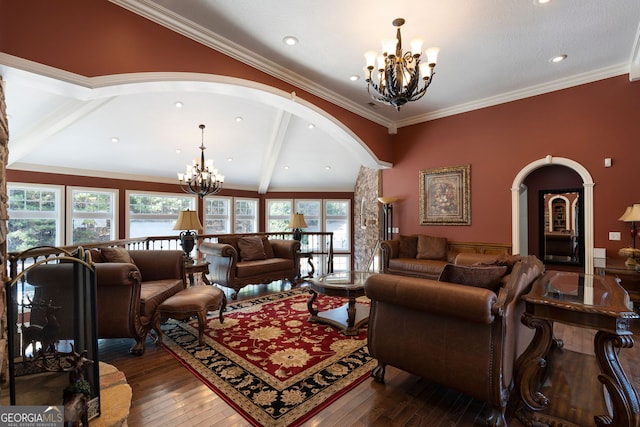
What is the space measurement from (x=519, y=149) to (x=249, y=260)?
504 centimetres

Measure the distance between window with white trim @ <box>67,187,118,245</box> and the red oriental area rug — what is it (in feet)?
15.3

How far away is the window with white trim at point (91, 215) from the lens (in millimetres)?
6512

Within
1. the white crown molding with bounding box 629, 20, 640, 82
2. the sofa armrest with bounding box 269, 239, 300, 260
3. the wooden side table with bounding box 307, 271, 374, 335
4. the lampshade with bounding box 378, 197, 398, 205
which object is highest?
the white crown molding with bounding box 629, 20, 640, 82

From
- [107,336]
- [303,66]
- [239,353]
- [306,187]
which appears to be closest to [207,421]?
[239,353]

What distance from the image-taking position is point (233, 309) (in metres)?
4.12

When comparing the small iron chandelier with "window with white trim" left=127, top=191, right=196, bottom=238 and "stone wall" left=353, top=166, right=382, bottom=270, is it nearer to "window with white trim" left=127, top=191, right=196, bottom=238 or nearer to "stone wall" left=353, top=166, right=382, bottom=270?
"window with white trim" left=127, top=191, right=196, bottom=238

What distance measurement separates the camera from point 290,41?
11.4 ft

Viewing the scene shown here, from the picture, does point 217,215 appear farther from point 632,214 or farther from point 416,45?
point 632,214

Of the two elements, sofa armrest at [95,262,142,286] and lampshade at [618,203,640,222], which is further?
lampshade at [618,203,640,222]

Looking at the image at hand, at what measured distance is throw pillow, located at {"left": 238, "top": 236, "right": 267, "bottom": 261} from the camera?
17.4ft

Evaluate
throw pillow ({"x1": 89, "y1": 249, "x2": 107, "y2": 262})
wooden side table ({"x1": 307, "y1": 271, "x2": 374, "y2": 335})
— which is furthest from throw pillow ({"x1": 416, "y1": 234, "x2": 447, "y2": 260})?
throw pillow ({"x1": 89, "y1": 249, "x2": 107, "y2": 262})

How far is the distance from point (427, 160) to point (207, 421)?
5582 millimetres

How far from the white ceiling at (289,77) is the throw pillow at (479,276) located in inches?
101

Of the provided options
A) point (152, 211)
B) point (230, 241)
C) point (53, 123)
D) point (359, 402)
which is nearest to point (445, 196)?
point (230, 241)
